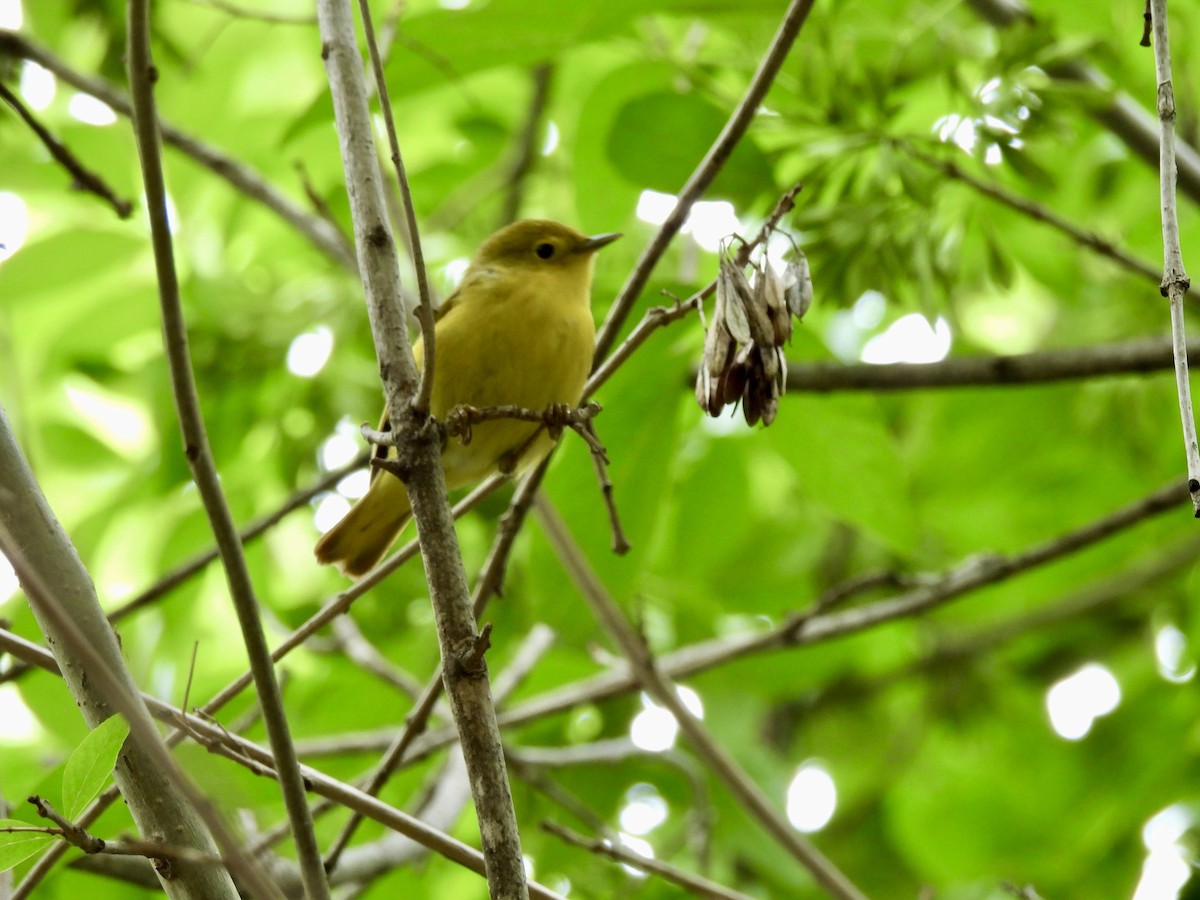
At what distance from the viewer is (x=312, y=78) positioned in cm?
612

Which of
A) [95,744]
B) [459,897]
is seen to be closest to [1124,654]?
[459,897]

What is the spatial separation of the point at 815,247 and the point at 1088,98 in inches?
30.2

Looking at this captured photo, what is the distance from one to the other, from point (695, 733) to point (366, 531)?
1844mm

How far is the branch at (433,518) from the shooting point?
2055 millimetres

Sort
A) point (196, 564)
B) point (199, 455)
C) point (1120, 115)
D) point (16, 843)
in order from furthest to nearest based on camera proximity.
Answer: point (1120, 115) → point (196, 564) → point (16, 843) → point (199, 455)

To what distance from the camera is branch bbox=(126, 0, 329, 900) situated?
69.4 inches

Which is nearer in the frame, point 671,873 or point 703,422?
point 671,873

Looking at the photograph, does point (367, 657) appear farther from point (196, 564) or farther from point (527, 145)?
point (527, 145)

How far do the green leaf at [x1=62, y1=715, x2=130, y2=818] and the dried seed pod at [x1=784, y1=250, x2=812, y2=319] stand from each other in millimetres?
1301

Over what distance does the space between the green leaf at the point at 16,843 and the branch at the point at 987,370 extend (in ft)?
7.56

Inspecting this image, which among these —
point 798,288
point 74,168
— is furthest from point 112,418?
point 798,288

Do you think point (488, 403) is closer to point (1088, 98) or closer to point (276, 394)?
point (276, 394)

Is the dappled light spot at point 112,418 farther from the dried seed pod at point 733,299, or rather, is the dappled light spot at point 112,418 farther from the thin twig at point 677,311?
the dried seed pod at point 733,299

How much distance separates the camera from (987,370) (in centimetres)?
379
